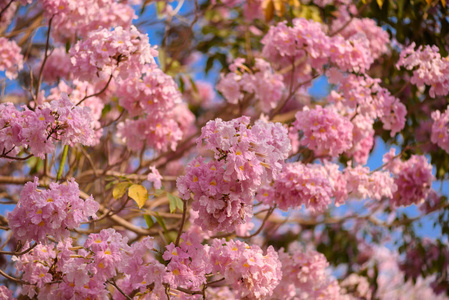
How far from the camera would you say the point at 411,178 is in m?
2.76

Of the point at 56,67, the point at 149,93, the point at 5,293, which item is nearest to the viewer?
the point at 5,293

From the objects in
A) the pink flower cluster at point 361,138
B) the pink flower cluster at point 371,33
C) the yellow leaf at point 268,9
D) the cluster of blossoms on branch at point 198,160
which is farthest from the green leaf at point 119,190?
the pink flower cluster at point 371,33

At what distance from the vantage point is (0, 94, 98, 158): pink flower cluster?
5.95ft

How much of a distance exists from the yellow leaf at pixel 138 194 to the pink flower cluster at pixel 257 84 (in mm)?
1066

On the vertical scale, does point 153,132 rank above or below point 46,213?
below

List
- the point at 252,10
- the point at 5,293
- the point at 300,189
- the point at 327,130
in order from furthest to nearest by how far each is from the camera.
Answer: the point at 252,10, the point at 327,130, the point at 300,189, the point at 5,293

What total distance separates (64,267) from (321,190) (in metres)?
1.12

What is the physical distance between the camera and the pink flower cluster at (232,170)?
1.64 meters

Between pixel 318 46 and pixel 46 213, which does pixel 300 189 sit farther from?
A: pixel 46 213

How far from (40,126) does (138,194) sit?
48 centimetres

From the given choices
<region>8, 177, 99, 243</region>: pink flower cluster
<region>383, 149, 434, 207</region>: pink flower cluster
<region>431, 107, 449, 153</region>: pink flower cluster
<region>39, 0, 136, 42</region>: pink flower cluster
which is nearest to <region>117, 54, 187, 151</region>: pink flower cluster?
<region>39, 0, 136, 42</region>: pink flower cluster

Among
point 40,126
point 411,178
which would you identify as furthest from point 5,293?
point 411,178

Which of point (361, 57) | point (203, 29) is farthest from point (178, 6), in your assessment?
point (361, 57)

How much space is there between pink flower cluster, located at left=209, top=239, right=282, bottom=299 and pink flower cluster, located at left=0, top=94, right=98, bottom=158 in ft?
2.28
